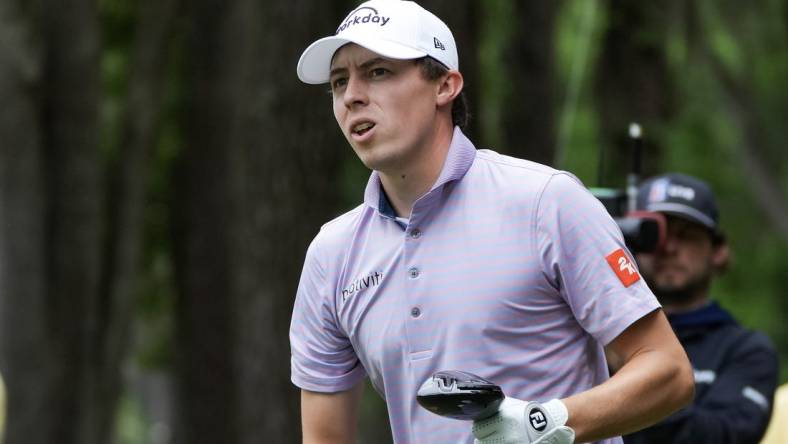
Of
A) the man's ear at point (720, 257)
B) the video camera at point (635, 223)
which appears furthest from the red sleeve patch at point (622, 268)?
the man's ear at point (720, 257)

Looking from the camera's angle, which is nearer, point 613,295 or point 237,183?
point 613,295

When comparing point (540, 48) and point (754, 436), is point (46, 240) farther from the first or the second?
point (754, 436)

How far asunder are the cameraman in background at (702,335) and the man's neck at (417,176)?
5.90 feet

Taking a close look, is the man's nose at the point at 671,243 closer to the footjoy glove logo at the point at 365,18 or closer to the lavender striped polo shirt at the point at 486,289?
the lavender striped polo shirt at the point at 486,289

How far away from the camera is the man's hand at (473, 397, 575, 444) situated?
368 centimetres

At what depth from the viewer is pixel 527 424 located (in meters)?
3.68

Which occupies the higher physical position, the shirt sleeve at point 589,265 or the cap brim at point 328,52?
the cap brim at point 328,52

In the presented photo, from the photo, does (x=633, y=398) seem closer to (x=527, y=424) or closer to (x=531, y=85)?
(x=527, y=424)

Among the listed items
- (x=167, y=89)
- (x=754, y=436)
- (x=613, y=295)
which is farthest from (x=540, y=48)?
(x=613, y=295)

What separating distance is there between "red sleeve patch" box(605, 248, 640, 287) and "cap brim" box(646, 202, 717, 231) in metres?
2.19

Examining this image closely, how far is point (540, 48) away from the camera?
45.5 feet

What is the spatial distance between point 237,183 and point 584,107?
11.2 m

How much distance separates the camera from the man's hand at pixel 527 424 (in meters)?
3.68

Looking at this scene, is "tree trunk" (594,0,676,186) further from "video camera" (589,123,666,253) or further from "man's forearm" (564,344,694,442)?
"man's forearm" (564,344,694,442)
